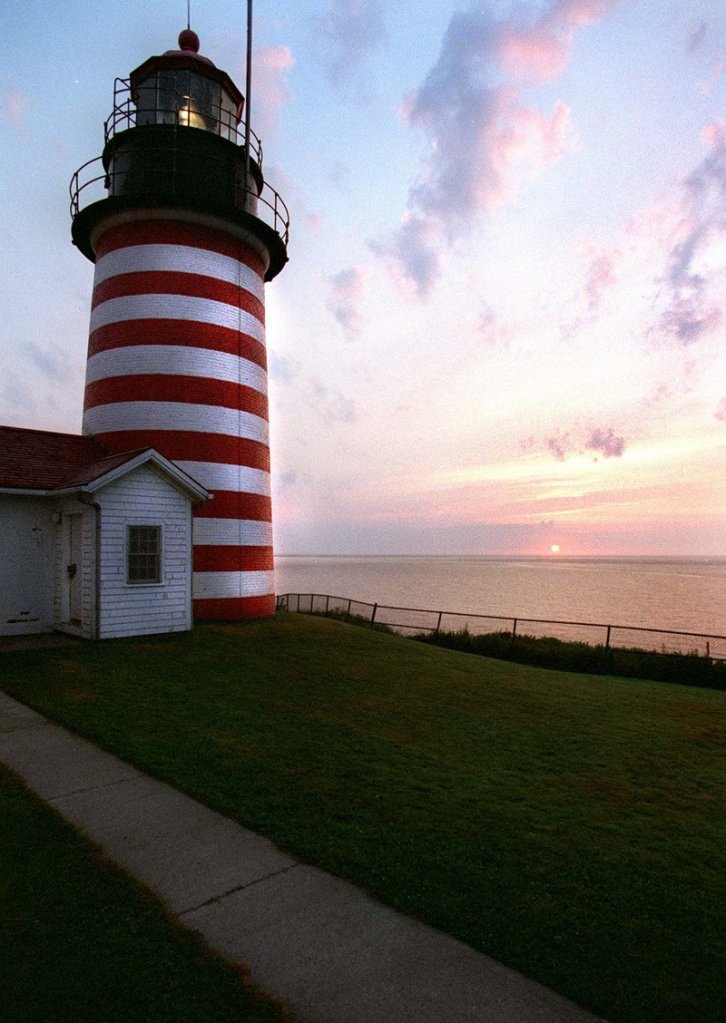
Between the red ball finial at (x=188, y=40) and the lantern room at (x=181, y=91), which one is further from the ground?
the red ball finial at (x=188, y=40)

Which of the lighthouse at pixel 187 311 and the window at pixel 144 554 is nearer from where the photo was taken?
the window at pixel 144 554

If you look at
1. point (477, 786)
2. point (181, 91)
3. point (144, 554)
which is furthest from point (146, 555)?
point (181, 91)

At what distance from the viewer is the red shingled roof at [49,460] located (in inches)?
557

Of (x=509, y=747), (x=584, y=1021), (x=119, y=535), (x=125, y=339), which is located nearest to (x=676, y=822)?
(x=509, y=747)

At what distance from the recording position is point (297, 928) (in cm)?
358

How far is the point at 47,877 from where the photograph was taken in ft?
13.4

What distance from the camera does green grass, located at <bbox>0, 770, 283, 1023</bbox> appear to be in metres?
2.89

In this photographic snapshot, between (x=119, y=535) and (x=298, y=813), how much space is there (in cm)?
1028

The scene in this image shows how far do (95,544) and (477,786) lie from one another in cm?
1059

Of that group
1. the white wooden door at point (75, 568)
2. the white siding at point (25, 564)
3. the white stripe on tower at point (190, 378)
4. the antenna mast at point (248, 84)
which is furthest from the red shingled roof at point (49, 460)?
the antenna mast at point (248, 84)

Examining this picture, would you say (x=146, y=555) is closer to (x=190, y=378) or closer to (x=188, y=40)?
(x=190, y=378)

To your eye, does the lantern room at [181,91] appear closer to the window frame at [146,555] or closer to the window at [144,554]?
the window frame at [146,555]

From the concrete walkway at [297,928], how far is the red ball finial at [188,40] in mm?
21548

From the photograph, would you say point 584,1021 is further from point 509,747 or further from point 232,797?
point 509,747
